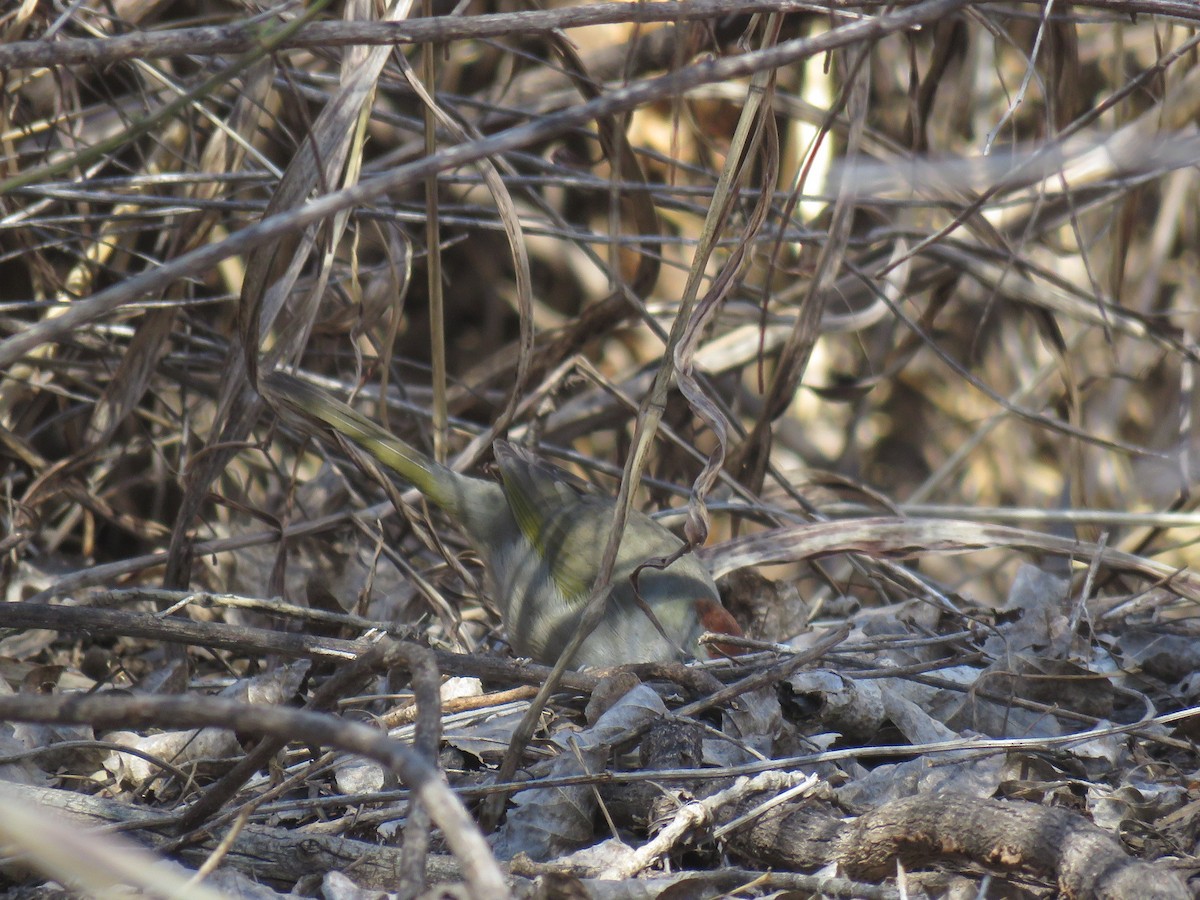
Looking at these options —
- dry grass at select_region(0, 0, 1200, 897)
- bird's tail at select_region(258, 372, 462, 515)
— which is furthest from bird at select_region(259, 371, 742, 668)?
dry grass at select_region(0, 0, 1200, 897)

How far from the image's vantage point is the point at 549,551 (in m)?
3.67

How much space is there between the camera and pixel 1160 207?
6.62 m

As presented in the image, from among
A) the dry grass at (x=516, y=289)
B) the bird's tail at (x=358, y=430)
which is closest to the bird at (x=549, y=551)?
the bird's tail at (x=358, y=430)

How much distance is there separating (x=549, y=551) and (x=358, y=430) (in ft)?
2.45

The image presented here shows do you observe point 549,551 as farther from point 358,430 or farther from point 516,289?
point 516,289

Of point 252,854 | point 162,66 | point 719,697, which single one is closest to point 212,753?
point 252,854

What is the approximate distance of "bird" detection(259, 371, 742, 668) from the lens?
320 centimetres

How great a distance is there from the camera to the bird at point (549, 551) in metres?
3.20

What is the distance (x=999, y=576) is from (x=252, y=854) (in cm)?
594

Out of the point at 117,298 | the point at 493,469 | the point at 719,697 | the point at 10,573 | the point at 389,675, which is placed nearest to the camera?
the point at 117,298

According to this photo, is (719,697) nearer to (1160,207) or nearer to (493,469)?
(493,469)

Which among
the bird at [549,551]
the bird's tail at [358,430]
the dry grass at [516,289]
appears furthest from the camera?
the bird at [549,551]

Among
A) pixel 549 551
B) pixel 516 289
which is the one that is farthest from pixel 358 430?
pixel 516 289

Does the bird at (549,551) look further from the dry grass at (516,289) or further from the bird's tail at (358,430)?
the dry grass at (516,289)
